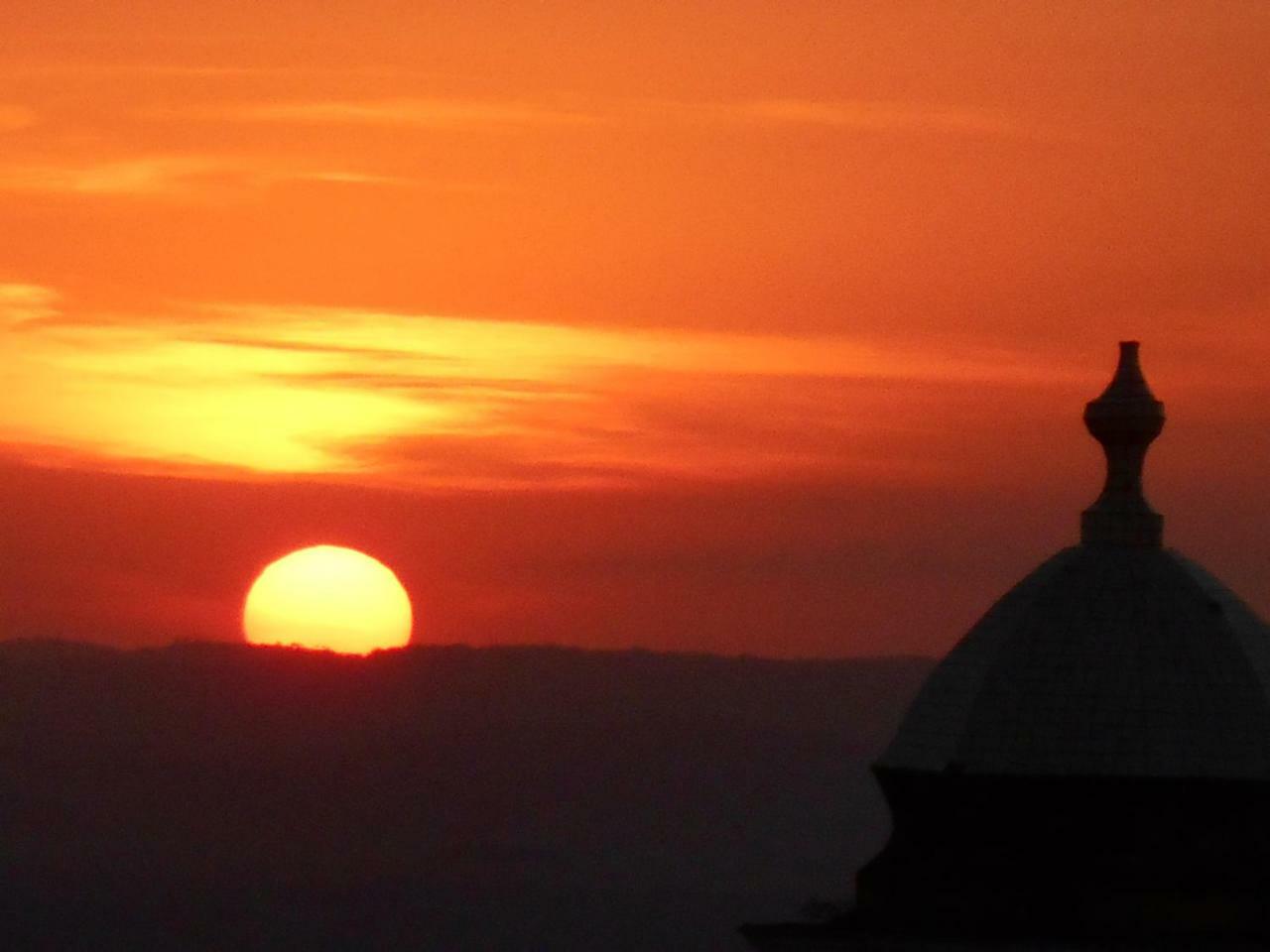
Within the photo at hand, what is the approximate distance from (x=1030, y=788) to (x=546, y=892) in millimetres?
92518

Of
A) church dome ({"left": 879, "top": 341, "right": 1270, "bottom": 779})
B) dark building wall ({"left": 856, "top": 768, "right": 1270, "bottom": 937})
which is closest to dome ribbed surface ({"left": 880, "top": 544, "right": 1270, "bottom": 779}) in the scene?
church dome ({"left": 879, "top": 341, "right": 1270, "bottom": 779})

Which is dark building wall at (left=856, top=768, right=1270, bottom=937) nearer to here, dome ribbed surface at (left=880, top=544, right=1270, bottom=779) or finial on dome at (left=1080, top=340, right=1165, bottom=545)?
dome ribbed surface at (left=880, top=544, right=1270, bottom=779)

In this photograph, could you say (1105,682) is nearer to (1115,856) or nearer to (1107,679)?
(1107,679)

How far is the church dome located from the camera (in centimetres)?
6122

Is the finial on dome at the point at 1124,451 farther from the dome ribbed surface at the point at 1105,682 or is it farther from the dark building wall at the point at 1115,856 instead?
the dark building wall at the point at 1115,856

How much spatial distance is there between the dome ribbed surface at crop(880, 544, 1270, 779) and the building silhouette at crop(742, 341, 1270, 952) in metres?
0.03

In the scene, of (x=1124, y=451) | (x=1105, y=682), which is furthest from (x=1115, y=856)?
(x=1124, y=451)

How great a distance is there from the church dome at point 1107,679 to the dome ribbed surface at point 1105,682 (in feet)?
0.05

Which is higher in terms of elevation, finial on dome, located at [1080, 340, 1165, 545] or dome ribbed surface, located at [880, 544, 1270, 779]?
finial on dome, located at [1080, 340, 1165, 545]

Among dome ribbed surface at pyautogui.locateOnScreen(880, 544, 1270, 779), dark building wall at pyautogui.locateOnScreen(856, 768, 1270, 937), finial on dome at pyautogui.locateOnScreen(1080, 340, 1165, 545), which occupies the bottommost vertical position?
dark building wall at pyautogui.locateOnScreen(856, 768, 1270, 937)

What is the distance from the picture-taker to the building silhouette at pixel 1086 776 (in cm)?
6084

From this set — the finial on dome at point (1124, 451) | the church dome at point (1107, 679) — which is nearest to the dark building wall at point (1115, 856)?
the church dome at point (1107, 679)

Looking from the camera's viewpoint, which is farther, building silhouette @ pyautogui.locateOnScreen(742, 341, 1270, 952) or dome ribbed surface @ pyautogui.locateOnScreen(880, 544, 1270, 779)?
dome ribbed surface @ pyautogui.locateOnScreen(880, 544, 1270, 779)

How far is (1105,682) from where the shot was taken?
202ft
